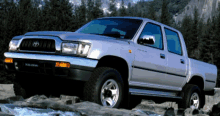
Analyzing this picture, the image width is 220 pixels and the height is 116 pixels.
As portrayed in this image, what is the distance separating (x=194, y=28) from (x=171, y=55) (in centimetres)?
10144

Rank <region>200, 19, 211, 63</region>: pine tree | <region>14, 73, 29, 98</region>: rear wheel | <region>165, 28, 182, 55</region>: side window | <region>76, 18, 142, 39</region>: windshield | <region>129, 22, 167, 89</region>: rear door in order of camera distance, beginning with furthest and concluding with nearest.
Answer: <region>200, 19, 211, 63</region>: pine tree
<region>165, 28, 182, 55</region>: side window
<region>76, 18, 142, 39</region>: windshield
<region>129, 22, 167, 89</region>: rear door
<region>14, 73, 29, 98</region>: rear wheel

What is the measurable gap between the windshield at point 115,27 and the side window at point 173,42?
3.61 ft

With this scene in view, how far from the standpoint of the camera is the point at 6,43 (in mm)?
42500

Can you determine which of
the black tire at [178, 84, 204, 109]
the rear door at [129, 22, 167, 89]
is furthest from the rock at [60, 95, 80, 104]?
the black tire at [178, 84, 204, 109]

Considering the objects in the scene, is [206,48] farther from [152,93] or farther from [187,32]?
[152,93]

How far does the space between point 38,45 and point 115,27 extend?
70.9 inches

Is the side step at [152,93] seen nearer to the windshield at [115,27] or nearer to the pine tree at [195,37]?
the windshield at [115,27]

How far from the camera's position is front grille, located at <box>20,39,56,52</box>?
445 centimetres

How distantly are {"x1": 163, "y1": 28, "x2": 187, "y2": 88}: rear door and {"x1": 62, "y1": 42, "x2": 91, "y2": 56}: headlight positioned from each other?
2381 millimetres

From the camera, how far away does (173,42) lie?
6777 mm

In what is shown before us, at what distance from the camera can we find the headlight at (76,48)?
4.29 meters

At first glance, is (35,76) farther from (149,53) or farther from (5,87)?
(5,87)

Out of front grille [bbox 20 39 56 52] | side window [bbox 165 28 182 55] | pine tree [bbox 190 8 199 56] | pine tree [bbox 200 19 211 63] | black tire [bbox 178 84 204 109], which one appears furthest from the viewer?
pine tree [bbox 190 8 199 56]

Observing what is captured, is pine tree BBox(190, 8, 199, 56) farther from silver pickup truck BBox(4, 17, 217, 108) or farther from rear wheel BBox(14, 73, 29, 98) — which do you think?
rear wheel BBox(14, 73, 29, 98)
